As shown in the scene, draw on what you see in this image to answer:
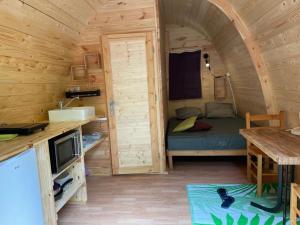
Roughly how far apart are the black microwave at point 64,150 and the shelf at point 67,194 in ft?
0.98

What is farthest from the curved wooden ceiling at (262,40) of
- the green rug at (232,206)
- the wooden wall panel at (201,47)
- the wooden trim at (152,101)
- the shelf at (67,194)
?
the shelf at (67,194)

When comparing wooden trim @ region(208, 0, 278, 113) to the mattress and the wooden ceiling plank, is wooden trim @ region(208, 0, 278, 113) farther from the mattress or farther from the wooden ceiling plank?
the wooden ceiling plank

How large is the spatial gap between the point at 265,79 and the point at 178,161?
1822 millimetres

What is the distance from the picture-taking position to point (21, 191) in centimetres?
151

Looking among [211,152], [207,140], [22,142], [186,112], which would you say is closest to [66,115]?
[22,142]

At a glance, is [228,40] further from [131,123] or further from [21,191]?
[21,191]

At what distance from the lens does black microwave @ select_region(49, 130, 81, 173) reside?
2.00m

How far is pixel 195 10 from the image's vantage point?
372cm

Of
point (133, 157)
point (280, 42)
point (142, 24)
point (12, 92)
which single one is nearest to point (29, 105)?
point (12, 92)

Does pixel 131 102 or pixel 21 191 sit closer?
pixel 21 191

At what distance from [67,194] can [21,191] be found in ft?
2.70

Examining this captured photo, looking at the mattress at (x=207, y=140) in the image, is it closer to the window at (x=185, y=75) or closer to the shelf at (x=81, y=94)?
the shelf at (x=81, y=94)

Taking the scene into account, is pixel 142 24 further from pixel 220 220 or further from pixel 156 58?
pixel 220 220

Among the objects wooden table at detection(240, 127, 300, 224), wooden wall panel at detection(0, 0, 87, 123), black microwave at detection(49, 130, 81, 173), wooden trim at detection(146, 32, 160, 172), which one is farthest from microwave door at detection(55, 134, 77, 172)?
wooden table at detection(240, 127, 300, 224)
